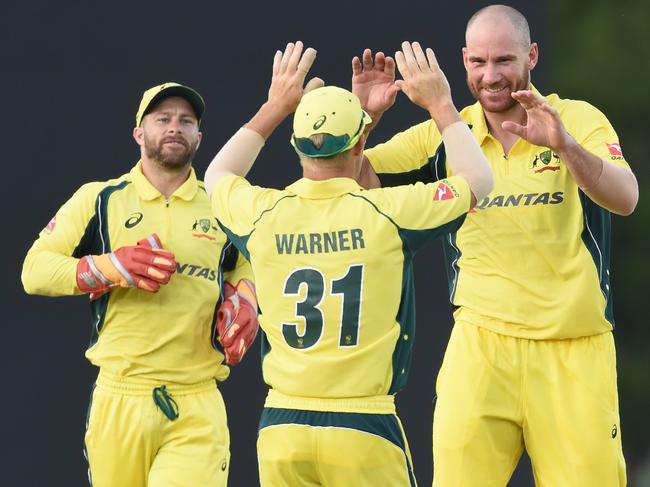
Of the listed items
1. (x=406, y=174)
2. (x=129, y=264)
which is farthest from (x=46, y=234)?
(x=406, y=174)

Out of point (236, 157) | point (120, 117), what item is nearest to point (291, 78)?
point (236, 157)

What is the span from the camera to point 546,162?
5582 mm

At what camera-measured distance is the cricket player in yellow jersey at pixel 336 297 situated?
4.90 meters

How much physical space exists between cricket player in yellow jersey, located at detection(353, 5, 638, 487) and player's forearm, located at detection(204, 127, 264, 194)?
53 cm

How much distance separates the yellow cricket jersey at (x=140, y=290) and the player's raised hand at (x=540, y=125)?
1692mm

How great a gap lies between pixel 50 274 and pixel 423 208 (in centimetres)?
190

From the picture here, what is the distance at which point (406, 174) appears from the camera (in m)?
5.84

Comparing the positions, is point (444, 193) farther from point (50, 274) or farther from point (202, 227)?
point (50, 274)

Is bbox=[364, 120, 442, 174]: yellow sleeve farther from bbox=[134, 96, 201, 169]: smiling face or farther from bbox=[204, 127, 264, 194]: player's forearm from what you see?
bbox=[134, 96, 201, 169]: smiling face

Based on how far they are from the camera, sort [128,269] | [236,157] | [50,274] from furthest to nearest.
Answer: [50,274]
[128,269]
[236,157]

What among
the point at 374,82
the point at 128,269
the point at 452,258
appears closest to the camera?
the point at 374,82

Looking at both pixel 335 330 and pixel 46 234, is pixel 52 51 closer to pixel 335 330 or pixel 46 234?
pixel 46 234

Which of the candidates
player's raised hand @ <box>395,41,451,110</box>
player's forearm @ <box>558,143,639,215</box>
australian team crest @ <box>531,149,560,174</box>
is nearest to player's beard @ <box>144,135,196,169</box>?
player's raised hand @ <box>395,41,451,110</box>

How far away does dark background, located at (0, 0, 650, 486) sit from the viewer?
721 cm
